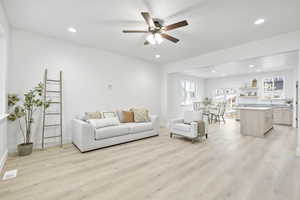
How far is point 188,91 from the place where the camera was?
7703 millimetres

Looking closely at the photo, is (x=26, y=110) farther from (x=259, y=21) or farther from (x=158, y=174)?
(x=259, y=21)

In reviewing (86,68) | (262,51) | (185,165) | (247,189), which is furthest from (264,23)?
Result: (86,68)

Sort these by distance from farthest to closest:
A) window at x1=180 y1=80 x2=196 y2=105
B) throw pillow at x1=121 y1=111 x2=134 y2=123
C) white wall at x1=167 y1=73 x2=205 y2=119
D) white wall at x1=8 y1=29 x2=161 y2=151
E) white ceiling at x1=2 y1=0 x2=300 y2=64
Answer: window at x1=180 y1=80 x2=196 y2=105, white wall at x1=167 y1=73 x2=205 y2=119, throw pillow at x1=121 y1=111 x2=134 y2=123, white wall at x1=8 y1=29 x2=161 y2=151, white ceiling at x1=2 y1=0 x2=300 y2=64

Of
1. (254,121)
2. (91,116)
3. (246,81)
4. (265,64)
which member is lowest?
(254,121)

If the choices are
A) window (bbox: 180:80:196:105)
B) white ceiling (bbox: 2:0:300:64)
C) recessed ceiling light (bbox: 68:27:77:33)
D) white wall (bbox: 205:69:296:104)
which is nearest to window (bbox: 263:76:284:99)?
white wall (bbox: 205:69:296:104)

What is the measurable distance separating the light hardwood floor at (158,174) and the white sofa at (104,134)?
0.18 meters

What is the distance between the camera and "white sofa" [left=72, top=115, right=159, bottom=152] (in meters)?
3.00

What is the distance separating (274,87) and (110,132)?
8.26 meters

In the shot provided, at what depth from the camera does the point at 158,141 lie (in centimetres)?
383

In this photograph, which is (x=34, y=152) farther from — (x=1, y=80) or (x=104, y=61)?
(x=104, y=61)

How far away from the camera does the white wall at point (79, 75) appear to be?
3066 millimetres

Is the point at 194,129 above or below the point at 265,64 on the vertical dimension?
below

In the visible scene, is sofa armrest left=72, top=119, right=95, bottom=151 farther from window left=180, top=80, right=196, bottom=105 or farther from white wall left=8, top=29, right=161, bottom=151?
window left=180, top=80, right=196, bottom=105

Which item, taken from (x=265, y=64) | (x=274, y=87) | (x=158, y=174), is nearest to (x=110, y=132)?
(x=158, y=174)
